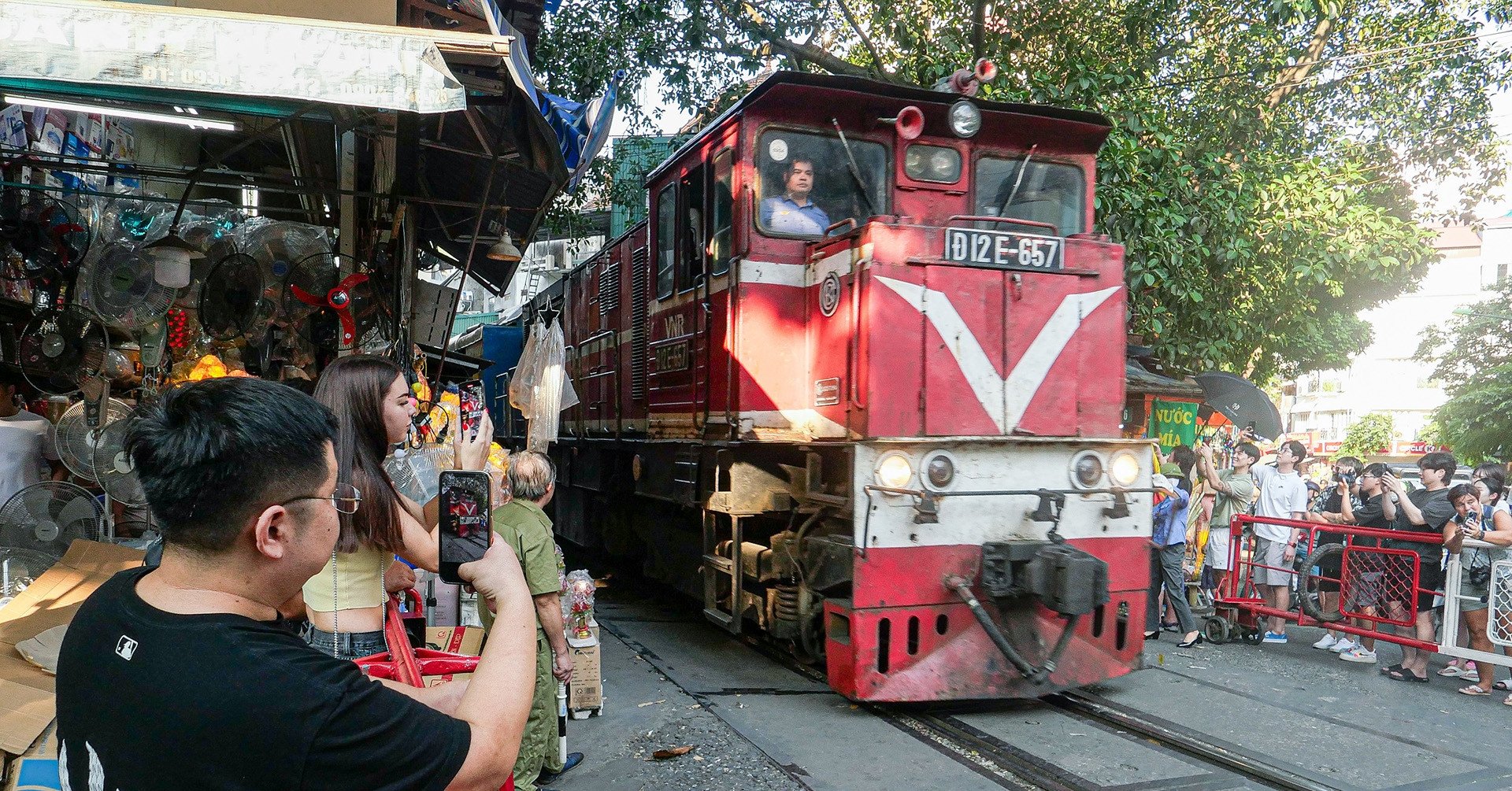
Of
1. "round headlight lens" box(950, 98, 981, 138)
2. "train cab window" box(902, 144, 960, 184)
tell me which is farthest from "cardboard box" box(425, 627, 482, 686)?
"round headlight lens" box(950, 98, 981, 138)

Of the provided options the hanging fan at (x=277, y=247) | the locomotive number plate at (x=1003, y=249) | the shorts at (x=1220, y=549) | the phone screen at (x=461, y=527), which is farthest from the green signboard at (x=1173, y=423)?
the phone screen at (x=461, y=527)

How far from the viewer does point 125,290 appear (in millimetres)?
5836

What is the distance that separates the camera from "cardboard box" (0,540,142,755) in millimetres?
3262

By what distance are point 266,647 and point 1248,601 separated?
345 inches

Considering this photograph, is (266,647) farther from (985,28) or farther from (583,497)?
(985,28)

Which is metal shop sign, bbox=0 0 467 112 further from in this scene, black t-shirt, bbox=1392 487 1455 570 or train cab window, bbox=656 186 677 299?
black t-shirt, bbox=1392 487 1455 570

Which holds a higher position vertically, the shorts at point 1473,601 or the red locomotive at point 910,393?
the red locomotive at point 910,393

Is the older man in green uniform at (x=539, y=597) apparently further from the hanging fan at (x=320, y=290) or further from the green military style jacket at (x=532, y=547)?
the hanging fan at (x=320, y=290)

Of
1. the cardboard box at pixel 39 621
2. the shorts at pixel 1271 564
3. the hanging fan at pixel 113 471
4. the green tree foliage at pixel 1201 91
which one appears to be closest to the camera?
the cardboard box at pixel 39 621

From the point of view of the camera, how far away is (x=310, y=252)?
22.3ft

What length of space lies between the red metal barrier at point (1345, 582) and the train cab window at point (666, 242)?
5319 mm

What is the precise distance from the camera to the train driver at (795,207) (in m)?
6.50

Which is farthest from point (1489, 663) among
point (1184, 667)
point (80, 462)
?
point (80, 462)

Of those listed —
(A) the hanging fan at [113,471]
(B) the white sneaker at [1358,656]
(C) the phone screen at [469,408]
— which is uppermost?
(C) the phone screen at [469,408]
